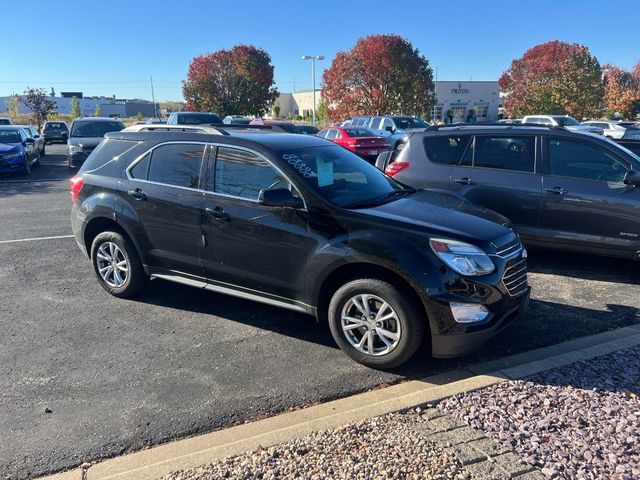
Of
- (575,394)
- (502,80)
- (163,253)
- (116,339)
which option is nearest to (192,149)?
(163,253)

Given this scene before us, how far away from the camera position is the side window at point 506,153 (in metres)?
6.31

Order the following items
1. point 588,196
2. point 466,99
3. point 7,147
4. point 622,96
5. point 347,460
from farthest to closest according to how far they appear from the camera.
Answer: point 466,99 → point 622,96 → point 7,147 → point 588,196 → point 347,460

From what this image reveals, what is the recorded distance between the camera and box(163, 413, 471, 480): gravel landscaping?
2.58 meters

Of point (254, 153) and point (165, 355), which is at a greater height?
point (254, 153)

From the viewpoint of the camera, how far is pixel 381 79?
1431 inches

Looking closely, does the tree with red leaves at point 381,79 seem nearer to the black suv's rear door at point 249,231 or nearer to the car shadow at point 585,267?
the car shadow at point 585,267

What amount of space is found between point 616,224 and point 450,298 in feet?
10.8

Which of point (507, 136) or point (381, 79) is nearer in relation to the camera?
point (507, 136)

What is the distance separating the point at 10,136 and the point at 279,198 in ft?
56.8

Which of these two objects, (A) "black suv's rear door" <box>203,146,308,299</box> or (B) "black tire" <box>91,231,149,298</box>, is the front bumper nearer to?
(A) "black suv's rear door" <box>203,146,308,299</box>

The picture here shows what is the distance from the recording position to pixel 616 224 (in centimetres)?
571

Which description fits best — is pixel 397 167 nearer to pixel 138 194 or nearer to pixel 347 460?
pixel 138 194

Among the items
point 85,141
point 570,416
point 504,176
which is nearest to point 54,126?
point 85,141

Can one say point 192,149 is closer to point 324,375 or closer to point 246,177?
point 246,177
